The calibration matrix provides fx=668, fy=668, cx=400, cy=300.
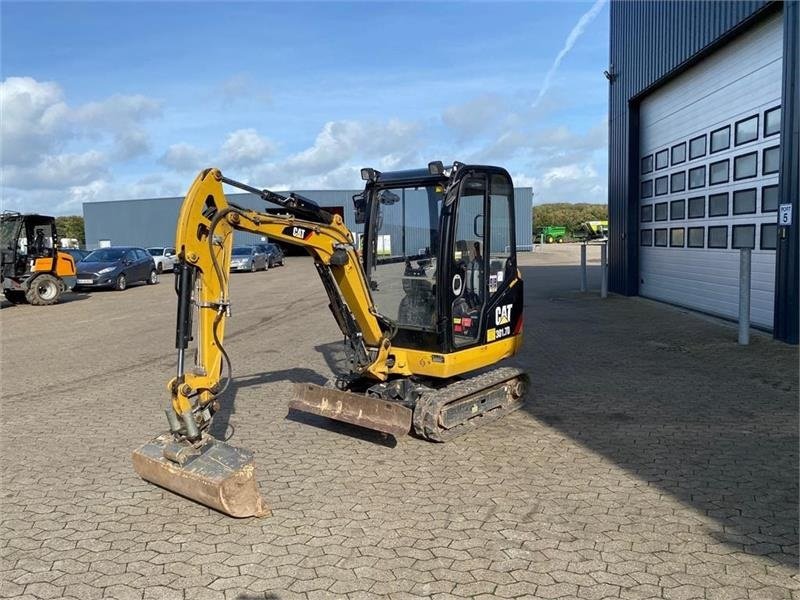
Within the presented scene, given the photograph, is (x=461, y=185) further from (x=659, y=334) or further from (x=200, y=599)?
(x=659, y=334)

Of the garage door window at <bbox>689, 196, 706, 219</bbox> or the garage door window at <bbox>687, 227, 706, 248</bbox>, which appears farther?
the garage door window at <bbox>687, 227, 706, 248</bbox>

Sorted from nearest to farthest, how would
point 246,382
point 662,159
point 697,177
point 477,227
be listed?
point 477,227 → point 246,382 → point 697,177 → point 662,159

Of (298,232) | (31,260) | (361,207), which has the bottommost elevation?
(31,260)

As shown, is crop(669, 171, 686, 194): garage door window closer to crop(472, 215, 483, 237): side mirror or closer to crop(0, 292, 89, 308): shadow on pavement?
crop(472, 215, 483, 237): side mirror

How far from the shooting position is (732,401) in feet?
23.8

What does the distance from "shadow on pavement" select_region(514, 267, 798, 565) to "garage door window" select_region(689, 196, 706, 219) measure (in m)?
→ 2.33

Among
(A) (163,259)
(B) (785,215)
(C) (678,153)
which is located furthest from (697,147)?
(A) (163,259)

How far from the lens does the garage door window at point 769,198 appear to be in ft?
36.1

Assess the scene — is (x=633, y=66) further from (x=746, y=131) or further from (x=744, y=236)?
(x=744, y=236)

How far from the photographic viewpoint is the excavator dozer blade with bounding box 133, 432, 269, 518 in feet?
14.7

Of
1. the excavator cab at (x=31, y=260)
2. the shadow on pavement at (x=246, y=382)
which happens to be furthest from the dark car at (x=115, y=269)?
the shadow on pavement at (x=246, y=382)

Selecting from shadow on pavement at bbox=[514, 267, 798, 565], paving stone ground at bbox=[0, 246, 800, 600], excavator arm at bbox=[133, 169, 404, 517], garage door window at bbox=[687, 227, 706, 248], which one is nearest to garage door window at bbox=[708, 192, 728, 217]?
garage door window at bbox=[687, 227, 706, 248]

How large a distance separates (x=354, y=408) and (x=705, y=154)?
1072 centimetres

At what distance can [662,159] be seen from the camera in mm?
15758
